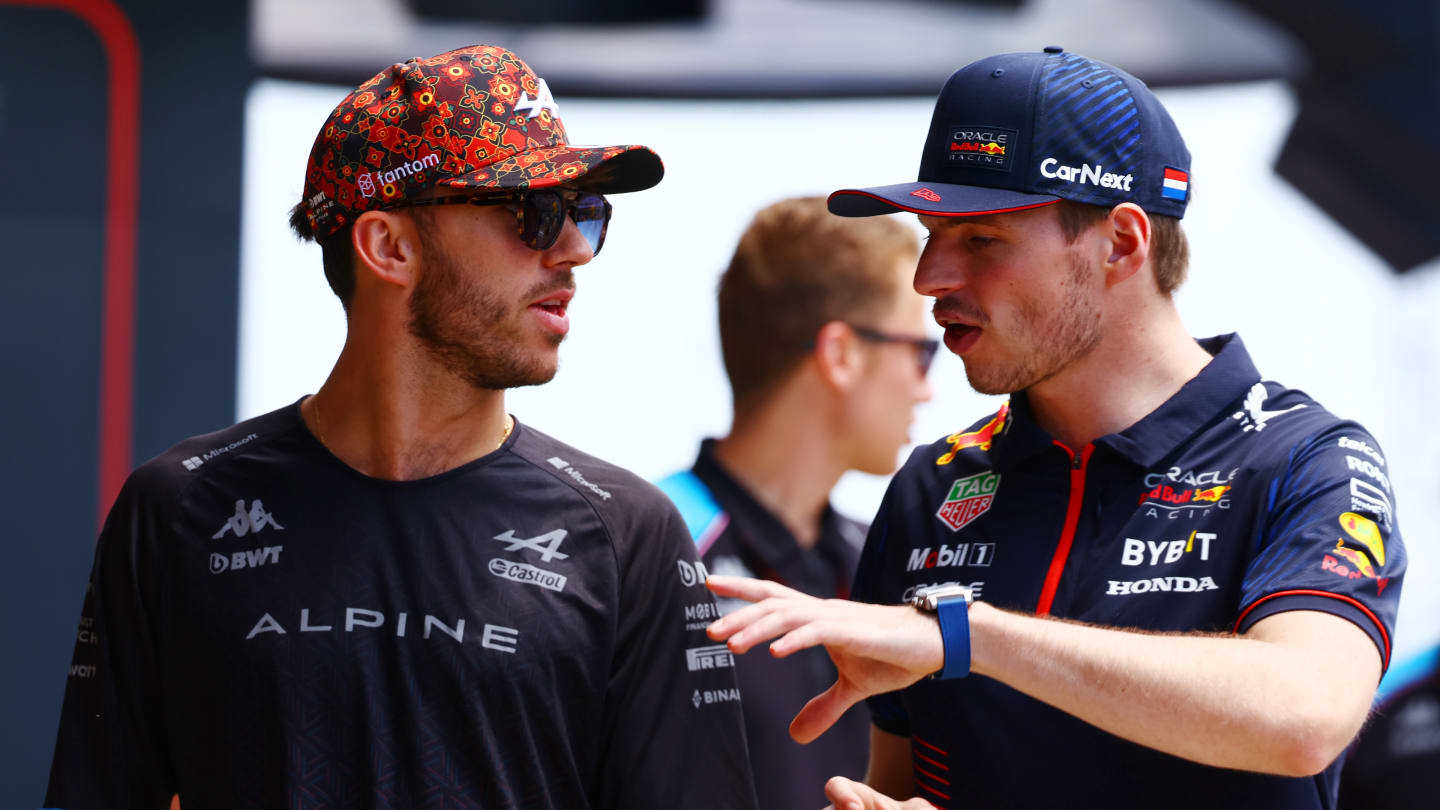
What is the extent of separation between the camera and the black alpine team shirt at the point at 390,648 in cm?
154

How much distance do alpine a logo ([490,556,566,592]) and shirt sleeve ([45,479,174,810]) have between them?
41cm

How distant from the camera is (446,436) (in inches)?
67.2

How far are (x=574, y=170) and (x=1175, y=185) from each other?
28.6 inches

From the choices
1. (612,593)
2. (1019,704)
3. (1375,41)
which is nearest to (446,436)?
(612,593)

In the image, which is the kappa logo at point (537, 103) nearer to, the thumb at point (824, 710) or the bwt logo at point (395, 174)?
the bwt logo at point (395, 174)

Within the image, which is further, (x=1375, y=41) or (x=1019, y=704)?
(x=1375, y=41)

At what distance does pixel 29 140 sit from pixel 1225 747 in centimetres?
320

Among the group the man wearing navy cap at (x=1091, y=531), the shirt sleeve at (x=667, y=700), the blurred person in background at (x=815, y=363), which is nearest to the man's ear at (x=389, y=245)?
the shirt sleeve at (x=667, y=700)

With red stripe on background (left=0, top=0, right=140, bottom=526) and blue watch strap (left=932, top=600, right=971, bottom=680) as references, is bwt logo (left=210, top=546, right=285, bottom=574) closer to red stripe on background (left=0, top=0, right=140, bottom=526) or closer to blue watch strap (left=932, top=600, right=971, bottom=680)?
blue watch strap (left=932, top=600, right=971, bottom=680)

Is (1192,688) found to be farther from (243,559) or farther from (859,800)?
(243,559)

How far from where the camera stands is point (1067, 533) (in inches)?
63.2

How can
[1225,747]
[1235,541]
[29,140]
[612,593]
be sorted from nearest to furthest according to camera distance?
[1225,747] < [1235,541] < [612,593] < [29,140]

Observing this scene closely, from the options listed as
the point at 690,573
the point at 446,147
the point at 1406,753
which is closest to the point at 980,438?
the point at 690,573

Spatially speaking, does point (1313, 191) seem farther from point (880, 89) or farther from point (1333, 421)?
point (1333, 421)
